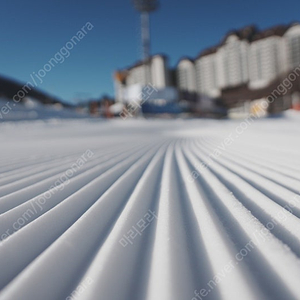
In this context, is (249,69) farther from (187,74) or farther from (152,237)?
(152,237)

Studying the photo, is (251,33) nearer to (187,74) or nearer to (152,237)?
(187,74)

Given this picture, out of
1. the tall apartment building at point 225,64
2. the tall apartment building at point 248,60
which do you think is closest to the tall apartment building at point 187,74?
the tall apartment building at point 248,60

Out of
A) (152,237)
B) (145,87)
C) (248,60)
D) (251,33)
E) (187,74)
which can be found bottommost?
(152,237)

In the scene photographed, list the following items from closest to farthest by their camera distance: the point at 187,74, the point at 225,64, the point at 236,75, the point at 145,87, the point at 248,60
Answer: the point at 145,87, the point at 248,60, the point at 236,75, the point at 225,64, the point at 187,74

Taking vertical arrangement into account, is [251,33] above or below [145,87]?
above

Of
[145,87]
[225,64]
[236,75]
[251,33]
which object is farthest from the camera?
[225,64]

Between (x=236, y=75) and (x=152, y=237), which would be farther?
(x=236, y=75)

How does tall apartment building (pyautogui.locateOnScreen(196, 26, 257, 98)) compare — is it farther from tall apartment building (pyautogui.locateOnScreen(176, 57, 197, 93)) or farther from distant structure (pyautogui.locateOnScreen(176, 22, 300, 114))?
tall apartment building (pyautogui.locateOnScreen(176, 57, 197, 93))

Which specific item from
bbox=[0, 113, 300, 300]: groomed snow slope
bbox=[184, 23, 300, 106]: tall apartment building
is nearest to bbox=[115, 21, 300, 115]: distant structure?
bbox=[184, 23, 300, 106]: tall apartment building

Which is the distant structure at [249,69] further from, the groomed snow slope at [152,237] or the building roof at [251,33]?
the groomed snow slope at [152,237]


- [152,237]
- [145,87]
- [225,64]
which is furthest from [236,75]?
[152,237]

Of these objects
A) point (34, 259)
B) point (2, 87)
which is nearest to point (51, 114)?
point (2, 87)

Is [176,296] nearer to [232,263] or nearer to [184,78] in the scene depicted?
[232,263]

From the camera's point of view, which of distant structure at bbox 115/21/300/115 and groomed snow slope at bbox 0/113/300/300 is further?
distant structure at bbox 115/21/300/115
